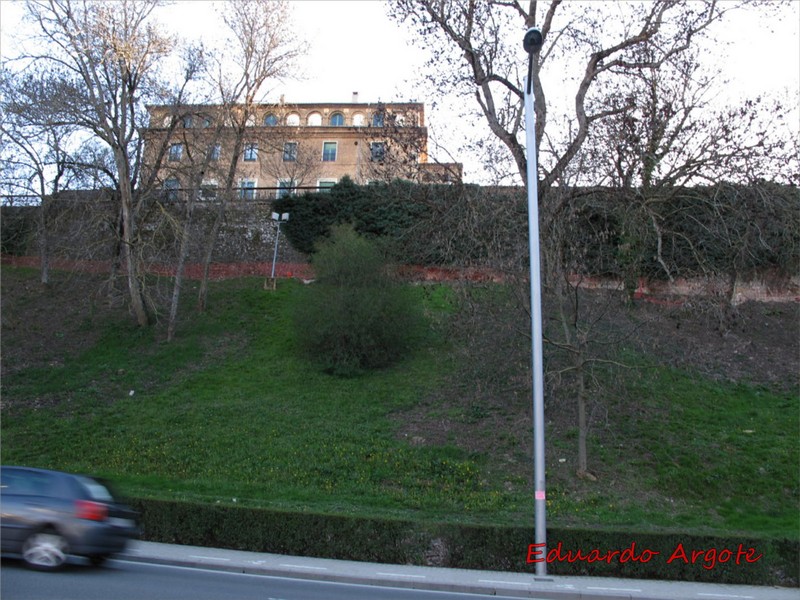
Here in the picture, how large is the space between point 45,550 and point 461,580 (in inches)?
255

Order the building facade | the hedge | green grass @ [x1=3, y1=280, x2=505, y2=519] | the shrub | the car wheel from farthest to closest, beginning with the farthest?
the shrub, the building facade, green grass @ [x1=3, y1=280, x2=505, y2=519], the hedge, the car wheel

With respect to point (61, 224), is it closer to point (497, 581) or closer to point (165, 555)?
point (165, 555)

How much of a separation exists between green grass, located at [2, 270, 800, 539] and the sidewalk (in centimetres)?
175

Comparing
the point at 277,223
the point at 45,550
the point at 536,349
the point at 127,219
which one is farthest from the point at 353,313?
the point at 45,550

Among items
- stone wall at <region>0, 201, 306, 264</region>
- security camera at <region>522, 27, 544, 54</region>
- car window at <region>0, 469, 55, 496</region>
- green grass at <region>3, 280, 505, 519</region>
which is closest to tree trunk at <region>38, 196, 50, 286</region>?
stone wall at <region>0, 201, 306, 264</region>

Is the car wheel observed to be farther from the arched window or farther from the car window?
the arched window

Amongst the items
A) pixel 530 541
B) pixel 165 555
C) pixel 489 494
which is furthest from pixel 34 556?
pixel 489 494

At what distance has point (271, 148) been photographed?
1294 inches

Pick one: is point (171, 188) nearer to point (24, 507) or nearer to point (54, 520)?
point (24, 507)

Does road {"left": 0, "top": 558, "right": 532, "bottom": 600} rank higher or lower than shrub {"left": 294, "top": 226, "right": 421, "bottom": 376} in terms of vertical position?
lower

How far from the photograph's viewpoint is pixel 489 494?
17109mm

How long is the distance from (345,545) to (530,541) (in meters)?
3.59

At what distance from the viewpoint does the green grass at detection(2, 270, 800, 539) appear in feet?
54.4

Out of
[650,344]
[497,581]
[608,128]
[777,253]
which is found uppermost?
[608,128]
